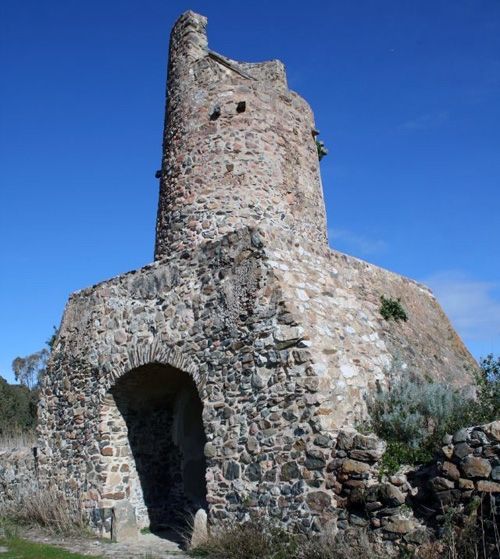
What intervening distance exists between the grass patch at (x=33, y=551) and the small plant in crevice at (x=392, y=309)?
669cm

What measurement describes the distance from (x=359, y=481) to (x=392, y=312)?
491 centimetres

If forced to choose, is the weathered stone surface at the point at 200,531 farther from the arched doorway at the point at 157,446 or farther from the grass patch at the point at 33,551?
the arched doorway at the point at 157,446

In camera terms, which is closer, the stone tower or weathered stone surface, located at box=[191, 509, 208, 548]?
weathered stone surface, located at box=[191, 509, 208, 548]

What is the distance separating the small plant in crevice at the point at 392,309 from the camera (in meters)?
11.5

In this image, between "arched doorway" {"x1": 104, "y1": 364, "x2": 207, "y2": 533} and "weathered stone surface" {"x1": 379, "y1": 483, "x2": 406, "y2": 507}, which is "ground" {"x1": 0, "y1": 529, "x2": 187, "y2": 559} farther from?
"weathered stone surface" {"x1": 379, "y1": 483, "x2": 406, "y2": 507}

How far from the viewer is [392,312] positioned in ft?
38.2

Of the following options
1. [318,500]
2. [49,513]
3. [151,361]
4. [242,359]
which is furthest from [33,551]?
[318,500]

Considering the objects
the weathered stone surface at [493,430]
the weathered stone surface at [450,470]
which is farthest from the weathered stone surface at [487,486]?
the weathered stone surface at [493,430]

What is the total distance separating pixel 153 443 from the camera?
12.1 metres

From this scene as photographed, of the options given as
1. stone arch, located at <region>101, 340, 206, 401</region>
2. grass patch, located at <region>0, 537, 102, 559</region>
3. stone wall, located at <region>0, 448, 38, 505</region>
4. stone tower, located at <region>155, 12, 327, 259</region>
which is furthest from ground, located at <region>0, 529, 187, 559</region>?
stone tower, located at <region>155, 12, 327, 259</region>

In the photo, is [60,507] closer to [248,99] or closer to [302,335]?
[302,335]

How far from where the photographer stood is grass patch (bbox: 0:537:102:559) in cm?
886

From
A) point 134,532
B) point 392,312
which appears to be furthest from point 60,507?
point 392,312

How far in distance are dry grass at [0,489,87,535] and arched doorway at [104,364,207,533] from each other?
0.91 m
